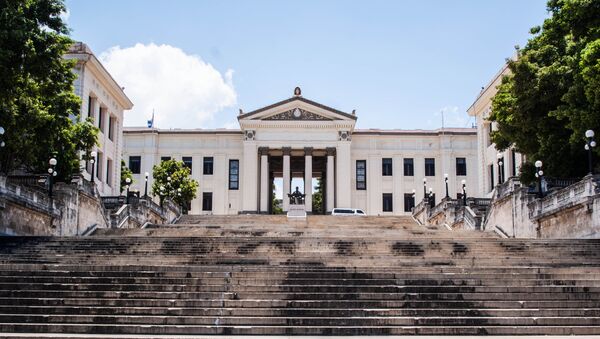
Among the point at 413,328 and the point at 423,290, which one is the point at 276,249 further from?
the point at 413,328

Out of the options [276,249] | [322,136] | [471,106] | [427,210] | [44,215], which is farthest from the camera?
[322,136]

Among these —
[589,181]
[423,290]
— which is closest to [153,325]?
[423,290]

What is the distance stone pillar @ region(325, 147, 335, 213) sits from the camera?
64.9 metres

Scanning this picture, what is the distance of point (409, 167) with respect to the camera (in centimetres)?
6788

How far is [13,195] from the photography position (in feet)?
79.0

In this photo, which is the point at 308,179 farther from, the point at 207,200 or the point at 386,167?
the point at 207,200

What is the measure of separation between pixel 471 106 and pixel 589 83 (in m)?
33.3

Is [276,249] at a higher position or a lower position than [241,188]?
lower

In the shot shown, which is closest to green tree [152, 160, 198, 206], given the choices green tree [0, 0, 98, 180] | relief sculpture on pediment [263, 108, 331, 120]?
relief sculpture on pediment [263, 108, 331, 120]

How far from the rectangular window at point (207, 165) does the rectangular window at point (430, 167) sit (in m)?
21.0

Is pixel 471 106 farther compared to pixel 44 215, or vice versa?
pixel 471 106

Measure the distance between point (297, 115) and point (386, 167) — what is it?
1028 centimetres

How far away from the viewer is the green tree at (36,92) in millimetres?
22500

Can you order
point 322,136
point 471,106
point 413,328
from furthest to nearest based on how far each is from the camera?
point 322,136, point 471,106, point 413,328
